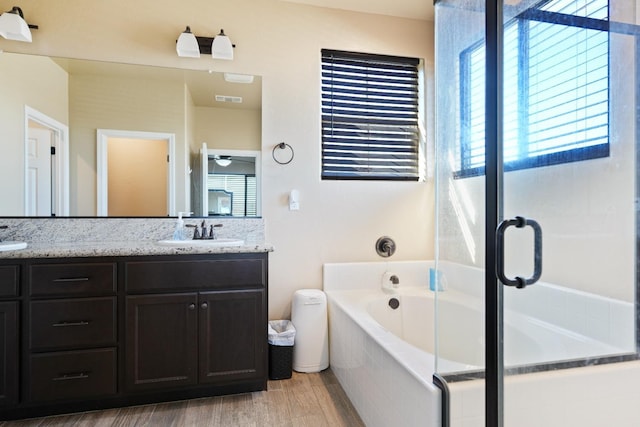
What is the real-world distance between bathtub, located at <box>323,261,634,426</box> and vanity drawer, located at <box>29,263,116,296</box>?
134 centimetres

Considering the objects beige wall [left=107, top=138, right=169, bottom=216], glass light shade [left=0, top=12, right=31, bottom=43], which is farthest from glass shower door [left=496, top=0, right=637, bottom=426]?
glass light shade [left=0, top=12, right=31, bottom=43]

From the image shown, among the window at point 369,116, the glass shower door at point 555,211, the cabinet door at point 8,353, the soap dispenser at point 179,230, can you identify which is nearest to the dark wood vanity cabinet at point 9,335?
the cabinet door at point 8,353

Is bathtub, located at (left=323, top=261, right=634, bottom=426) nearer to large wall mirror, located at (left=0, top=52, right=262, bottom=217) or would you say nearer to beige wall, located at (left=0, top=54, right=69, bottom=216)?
large wall mirror, located at (left=0, top=52, right=262, bottom=217)

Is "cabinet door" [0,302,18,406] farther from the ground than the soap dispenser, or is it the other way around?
the soap dispenser

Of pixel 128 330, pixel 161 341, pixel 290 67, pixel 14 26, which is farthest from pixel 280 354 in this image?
pixel 14 26

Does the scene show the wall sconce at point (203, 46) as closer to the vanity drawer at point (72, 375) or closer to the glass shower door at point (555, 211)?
the glass shower door at point (555, 211)

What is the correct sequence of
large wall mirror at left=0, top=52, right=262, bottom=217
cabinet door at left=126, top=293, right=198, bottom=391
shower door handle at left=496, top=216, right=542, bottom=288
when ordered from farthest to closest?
large wall mirror at left=0, top=52, right=262, bottom=217, cabinet door at left=126, top=293, right=198, bottom=391, shower door handle at left=496, top=216, right=542, bottom=288

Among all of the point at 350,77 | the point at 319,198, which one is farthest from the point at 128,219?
the point at 350,77

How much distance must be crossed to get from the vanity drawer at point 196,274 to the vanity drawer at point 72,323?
6.9 inches

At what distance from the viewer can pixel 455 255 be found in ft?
4.93

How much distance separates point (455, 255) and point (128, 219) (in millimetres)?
2048

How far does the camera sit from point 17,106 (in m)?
2.23

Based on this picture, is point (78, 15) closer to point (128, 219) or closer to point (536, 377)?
point (128, 219)

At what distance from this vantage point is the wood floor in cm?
183
